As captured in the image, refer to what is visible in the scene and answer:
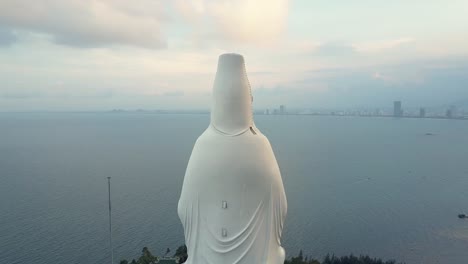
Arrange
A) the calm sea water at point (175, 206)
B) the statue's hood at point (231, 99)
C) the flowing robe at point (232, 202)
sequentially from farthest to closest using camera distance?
1. the calm sea water at point (175, 206)
2. the statue's hood at point (231, 99)
3. the flowing robe at point (232, 202)

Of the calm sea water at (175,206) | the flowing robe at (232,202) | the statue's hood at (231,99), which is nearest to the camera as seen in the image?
the flowing robe at (232,202)

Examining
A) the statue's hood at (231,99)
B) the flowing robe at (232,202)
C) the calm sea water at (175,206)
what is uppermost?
the statue's hood at (231,99)

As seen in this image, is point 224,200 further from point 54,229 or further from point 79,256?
point 54,229

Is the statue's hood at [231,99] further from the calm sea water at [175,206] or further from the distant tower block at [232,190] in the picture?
the calm sea water at [175,206]

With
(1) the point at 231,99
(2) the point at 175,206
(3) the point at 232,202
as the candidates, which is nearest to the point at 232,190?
(3) the point at 232,202

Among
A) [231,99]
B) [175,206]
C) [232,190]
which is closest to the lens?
[232,190]

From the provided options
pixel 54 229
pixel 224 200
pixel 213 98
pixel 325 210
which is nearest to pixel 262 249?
pixel 224 200

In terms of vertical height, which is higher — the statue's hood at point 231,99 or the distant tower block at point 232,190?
the statue's hood at point 231,99

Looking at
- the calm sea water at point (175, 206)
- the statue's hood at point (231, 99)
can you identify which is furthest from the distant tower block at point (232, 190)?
the calm sea water at point (175, 206)

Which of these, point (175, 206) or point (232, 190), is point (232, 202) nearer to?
point (232, 190)
